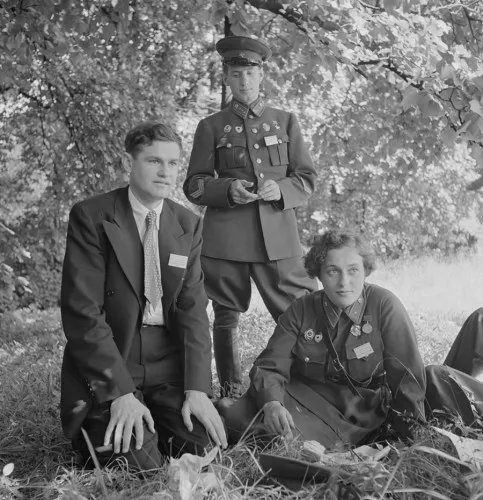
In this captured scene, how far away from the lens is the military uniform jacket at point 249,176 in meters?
3.96

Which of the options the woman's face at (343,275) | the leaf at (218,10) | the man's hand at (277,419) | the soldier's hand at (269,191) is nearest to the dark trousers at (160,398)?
the man's hand at (277,419)

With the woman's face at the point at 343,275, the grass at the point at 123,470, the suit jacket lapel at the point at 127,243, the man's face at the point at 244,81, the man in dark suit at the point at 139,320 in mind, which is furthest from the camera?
the man's face at the point at 244,81

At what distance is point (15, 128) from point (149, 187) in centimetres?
623

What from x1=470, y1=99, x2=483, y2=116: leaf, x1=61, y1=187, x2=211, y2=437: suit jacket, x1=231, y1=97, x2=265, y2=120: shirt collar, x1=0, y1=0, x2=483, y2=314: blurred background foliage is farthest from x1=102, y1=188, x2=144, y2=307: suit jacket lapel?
x1=470, y1=99, x2=483, y2=116: leaf

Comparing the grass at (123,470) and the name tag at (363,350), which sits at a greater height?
the name tag at (363,350)

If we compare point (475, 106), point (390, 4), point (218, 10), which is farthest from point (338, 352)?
point (218, 10)

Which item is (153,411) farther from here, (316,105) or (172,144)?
(316,105)

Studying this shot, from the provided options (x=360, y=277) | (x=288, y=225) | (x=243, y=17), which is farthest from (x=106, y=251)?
(x=243, y=17)

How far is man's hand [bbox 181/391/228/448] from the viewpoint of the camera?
289cm

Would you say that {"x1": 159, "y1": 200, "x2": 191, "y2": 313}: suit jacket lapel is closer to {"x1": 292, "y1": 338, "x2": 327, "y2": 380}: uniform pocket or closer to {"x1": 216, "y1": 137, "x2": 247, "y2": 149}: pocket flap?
{"x1": 292, "y1": 338, "x2": 327, "y2": 380}: uniform pocket

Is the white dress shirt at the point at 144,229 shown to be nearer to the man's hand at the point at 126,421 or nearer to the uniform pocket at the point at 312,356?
the man's hand at the point at 126,421

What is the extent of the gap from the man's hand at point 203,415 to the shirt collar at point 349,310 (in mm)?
670

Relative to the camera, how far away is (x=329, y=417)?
127 inches

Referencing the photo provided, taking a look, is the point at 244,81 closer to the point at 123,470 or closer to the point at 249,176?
the point at 249,176
